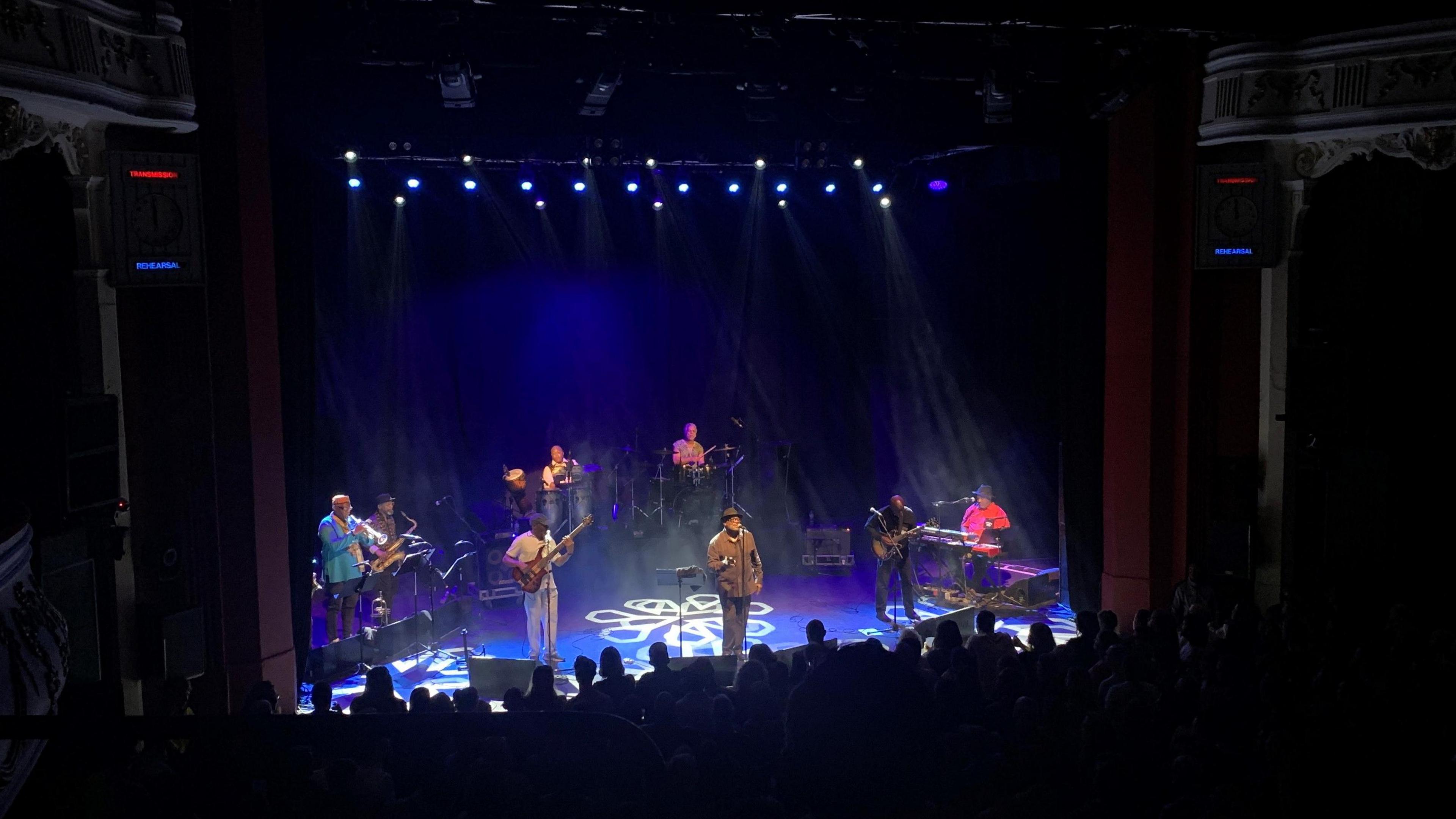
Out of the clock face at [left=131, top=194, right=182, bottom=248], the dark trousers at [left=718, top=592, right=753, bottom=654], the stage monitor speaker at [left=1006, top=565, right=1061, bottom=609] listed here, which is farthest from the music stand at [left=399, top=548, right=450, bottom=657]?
the stage monitor speaker at [left=1006, top=565, right=1061, bottom=609]

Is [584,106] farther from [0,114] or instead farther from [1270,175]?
[1270,175]

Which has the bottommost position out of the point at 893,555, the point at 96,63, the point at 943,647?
the point at 893,555

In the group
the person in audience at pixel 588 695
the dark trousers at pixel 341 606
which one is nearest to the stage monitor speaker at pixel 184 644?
the dark trousers at pixel 341 606

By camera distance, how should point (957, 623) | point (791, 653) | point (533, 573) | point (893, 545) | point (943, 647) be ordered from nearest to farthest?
point (943, 647) < point (791, 653) < point (957, 623) < point (533, 573) < point (893, 545)

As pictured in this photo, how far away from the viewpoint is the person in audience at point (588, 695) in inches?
265

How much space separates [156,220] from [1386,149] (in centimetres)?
1138

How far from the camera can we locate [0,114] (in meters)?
7.61

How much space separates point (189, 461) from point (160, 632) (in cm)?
153

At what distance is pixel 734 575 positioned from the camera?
37.7 feet

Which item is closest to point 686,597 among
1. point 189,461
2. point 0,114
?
point 189,461

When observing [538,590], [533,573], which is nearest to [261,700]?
[533,573]

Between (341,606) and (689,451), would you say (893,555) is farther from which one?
(341,606)

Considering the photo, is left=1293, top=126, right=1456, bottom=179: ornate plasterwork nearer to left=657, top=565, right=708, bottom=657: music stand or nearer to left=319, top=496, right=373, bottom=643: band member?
left=657, top=565, right=708, bottom=657: music stand

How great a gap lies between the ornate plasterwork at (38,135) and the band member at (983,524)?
35.8ft
